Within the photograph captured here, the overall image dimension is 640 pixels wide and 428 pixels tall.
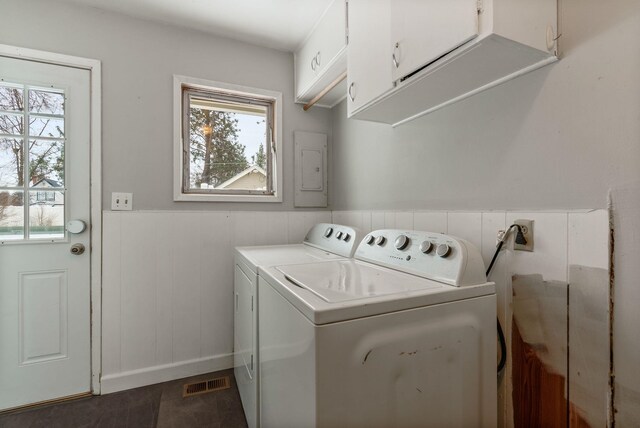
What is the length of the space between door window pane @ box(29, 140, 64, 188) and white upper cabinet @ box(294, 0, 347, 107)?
1.62 m

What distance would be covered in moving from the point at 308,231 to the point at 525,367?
1585 millimetres

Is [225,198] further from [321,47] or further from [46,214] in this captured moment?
[321,47]

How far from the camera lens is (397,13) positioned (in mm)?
1104

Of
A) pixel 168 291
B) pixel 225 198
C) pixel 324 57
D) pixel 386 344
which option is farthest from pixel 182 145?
pixel 386 344

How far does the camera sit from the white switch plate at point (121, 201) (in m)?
1.84

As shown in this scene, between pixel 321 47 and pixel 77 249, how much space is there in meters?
1.98

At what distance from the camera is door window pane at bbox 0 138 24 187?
5.47ft

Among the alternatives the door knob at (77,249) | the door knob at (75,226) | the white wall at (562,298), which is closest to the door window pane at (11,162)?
the door knob at (75,226)

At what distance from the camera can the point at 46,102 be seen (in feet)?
5.74

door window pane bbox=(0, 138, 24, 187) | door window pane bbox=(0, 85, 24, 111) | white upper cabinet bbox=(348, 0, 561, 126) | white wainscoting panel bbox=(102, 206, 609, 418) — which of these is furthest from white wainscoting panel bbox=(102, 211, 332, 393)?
white upper cabinet bbox=(348, 0, 561, 126)

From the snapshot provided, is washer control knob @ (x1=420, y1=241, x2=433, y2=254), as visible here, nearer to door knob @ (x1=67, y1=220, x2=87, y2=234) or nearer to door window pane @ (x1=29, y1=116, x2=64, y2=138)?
door knob @ (x1=67, y1=220, x2=87, y2=234)

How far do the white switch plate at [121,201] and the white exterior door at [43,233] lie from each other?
14 cm

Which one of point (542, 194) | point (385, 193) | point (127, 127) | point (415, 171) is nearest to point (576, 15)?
point (542, 194)

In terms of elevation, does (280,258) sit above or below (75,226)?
below
